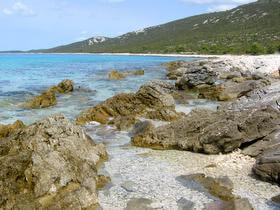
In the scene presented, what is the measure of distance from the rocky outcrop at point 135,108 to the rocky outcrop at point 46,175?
32.6 ft

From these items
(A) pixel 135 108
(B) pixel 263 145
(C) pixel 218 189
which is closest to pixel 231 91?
(A) pixel 135 108

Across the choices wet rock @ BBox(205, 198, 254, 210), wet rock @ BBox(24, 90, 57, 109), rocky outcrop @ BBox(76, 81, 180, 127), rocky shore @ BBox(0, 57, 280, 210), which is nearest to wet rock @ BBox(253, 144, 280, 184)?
rocky shore @ BBox(0, 57, 280, 210)

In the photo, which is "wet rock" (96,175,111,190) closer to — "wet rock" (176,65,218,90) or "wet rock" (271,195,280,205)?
"wet rock" (271,195,280,205)

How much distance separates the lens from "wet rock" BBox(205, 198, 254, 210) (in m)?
12.0

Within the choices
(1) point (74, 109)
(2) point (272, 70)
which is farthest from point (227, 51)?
(1) point (74, 109)

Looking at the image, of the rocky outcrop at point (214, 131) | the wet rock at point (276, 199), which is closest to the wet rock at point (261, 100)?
the rocky outcrop at point (214, 131)

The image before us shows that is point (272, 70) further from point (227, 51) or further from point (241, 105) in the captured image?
point (227, 51)

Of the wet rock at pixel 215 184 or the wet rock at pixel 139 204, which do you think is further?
the wet rock at pixel 215 184

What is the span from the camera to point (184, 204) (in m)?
12.9

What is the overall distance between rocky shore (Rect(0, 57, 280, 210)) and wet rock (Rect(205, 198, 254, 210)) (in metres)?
0.03

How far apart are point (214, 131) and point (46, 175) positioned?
8.38 meters

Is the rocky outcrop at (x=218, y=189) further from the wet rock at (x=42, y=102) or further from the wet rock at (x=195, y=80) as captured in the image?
the wet rock at (x=195, y=80)

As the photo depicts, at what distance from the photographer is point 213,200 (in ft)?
42.9

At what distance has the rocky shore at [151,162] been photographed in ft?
41.9
